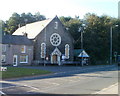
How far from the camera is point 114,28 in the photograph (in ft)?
225

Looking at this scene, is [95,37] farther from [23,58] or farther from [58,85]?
[58,85]

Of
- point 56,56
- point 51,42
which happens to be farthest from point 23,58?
point 56,56

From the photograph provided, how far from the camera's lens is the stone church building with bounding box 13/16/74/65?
50.5 meters

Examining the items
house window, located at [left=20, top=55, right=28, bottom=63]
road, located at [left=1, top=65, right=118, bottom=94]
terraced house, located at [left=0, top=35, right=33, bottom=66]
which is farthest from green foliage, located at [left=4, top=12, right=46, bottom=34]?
road, located at [left=1, top=65, right=118, bottom=94]

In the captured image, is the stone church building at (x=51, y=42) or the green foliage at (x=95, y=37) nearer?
the stone church building at (x=51, y=42)

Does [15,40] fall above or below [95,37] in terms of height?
below

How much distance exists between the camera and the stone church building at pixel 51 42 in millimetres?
50469

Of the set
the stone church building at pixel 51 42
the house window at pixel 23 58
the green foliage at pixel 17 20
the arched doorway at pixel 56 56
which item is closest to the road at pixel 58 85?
the house window at pixel 23 58

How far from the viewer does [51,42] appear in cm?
5272

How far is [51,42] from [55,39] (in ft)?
4.52

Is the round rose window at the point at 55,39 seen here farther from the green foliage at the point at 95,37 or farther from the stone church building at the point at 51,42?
the green foliage at the point at 95,37

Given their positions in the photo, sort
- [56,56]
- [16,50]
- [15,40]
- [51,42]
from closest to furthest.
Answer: [16,50], [15,40], [51,42], [56,56]

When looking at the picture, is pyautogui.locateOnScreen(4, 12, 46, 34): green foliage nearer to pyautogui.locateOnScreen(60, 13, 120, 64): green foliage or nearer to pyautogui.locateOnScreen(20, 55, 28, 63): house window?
pyautogui.locateOnScreen(60, 13, 120, 64): green foliage

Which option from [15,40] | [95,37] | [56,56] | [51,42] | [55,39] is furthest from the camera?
[95,37]
